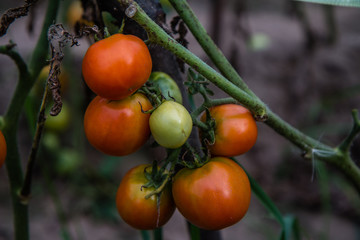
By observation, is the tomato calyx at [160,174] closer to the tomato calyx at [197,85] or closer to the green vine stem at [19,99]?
the tomato calyx at [197,85]

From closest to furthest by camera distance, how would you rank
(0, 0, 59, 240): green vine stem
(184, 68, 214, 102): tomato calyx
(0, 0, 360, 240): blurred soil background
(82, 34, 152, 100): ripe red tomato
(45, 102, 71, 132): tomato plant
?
(82, 34, 152, 100): ripe red tomato → (184, 68, 214, 102): tomato calyx → (0, 0, 59, 240): green vine stem → (0, 0, 360, 240): blurred soil background → (45, 102, 71, 132): tomato plant

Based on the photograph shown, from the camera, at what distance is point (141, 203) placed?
1.79 ft

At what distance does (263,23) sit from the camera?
309cm

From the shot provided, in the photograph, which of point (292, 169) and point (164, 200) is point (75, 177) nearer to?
point (292, 169)

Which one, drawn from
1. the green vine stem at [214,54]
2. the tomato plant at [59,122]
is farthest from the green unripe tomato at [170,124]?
the tomato plant at [59,122]

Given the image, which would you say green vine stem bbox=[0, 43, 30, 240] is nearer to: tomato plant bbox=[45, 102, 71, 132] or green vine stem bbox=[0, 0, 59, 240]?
green vine stem bbox=[0, 0, 59, 240]

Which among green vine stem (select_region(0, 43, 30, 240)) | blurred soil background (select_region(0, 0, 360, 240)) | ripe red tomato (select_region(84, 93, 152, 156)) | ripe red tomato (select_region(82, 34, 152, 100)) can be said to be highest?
ripe red tomato (select_region(82, 34, 152, 100))

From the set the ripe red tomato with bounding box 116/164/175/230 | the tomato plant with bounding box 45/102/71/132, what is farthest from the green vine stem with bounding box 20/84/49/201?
the tomato plant with bounding box 45/102/71/132

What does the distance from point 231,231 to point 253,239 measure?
3.8 inches

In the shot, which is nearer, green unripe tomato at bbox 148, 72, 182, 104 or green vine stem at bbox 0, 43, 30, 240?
green unripe tomato at bbox 148, 72, 182, 104

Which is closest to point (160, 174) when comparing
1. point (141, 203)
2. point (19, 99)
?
point (141, 203)

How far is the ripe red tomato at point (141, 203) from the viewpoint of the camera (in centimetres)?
55

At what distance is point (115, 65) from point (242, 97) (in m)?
0.18

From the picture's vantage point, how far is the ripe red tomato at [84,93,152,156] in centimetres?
50
